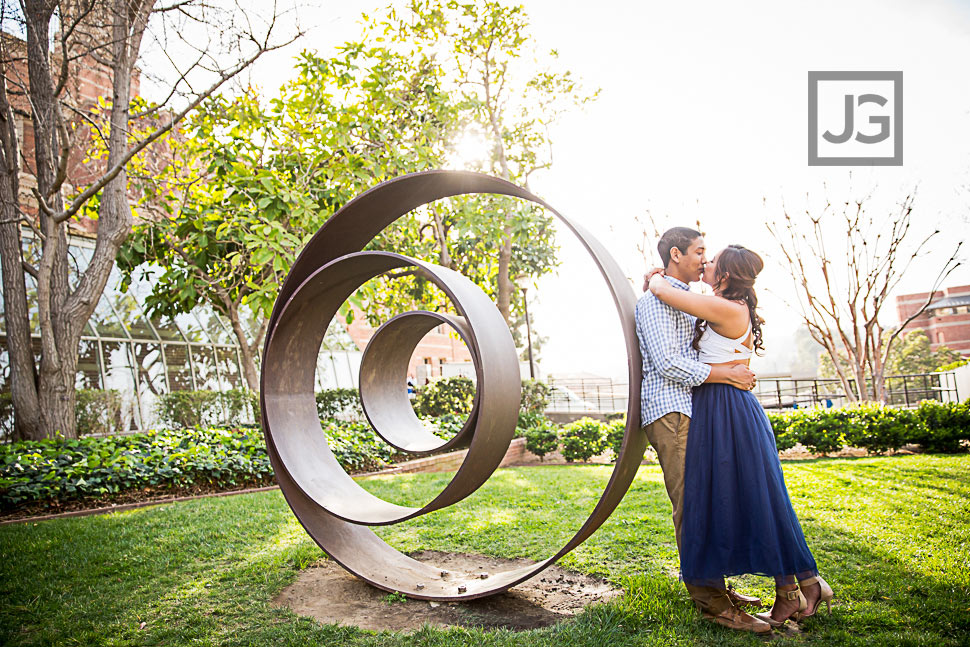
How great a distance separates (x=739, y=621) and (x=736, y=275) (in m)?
1.75

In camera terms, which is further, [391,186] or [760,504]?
[391,186]

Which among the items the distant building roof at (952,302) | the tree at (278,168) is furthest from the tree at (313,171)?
the distant building roof at (952,302)

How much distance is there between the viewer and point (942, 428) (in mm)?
9305

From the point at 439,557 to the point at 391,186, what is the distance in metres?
2.87

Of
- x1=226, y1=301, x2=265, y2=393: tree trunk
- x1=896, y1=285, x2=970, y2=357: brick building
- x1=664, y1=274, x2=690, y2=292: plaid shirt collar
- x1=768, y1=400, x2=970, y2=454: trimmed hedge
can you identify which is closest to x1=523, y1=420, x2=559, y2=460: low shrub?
x1=768, y1=400, x2=970, y2=454: trimmed hedge

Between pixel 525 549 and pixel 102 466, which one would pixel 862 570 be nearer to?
pixel 525 549

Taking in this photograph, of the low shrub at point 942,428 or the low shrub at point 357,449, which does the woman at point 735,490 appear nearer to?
the low shrub at point 357,449

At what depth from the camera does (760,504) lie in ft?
9.68

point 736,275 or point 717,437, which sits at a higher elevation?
point 736,275

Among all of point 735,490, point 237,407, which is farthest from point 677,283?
point 237,407

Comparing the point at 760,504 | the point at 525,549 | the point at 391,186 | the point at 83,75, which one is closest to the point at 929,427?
the point at 525,549

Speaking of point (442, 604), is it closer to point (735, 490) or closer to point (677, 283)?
point (735, 490)

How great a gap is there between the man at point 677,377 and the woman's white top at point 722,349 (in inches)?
2.5

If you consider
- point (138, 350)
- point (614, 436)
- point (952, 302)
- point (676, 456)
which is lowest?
point (614, 436)
